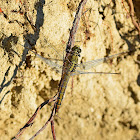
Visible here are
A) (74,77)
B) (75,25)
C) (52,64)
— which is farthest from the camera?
(74,77)

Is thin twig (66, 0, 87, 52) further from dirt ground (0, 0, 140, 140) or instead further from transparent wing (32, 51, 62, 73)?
transparent wing (32, 51, 62, 73)

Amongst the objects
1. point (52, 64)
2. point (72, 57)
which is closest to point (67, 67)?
point (72, 57)

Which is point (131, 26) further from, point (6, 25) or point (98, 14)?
point (6, 25)

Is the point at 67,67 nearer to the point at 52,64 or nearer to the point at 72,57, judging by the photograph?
the point at 72,57

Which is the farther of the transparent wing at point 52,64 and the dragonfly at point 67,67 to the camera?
the transparent wing at point 52,64

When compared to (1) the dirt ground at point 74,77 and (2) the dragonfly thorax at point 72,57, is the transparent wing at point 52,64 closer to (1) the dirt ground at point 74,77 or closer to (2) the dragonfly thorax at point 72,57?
(1) the dirt ground at point 74,77

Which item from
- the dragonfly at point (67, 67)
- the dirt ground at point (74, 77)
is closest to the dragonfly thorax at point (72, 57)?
the dragonfly at point (67, 67)

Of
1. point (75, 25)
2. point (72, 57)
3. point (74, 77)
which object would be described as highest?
point (75, 25)

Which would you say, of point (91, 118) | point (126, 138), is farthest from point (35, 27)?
point (126, 138)
